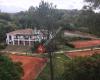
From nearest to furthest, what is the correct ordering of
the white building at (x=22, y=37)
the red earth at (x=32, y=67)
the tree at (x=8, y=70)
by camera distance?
the tree at (x=8, y=70) → the red earth at (x=32, y=67) → the white building at (x=22, y=37)

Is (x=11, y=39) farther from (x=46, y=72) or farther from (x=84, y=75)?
(x=84, y=75)

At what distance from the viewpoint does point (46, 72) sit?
22.1 metres

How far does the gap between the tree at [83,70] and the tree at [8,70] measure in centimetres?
290

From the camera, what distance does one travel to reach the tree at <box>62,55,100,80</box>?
→ 1659cm

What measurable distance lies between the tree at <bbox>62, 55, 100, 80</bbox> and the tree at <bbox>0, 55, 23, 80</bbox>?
2.90 meters

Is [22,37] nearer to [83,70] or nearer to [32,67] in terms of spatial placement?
[32,67]

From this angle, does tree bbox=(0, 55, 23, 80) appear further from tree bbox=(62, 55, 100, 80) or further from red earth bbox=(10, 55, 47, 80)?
red earth bbox=(10, 55, 47, 80)

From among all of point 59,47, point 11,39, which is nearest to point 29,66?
point 59,47

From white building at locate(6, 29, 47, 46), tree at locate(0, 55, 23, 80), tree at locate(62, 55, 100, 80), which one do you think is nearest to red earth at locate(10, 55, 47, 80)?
tree at locate(0, 55, 23, 80)

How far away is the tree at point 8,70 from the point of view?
49.2ft

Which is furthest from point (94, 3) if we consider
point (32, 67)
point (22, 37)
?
point (22, 37)

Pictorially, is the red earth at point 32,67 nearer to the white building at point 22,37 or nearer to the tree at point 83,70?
the tree at point 83,70

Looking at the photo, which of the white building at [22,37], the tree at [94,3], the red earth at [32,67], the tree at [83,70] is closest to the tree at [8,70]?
the tree at [83,70]

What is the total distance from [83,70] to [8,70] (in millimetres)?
4279
